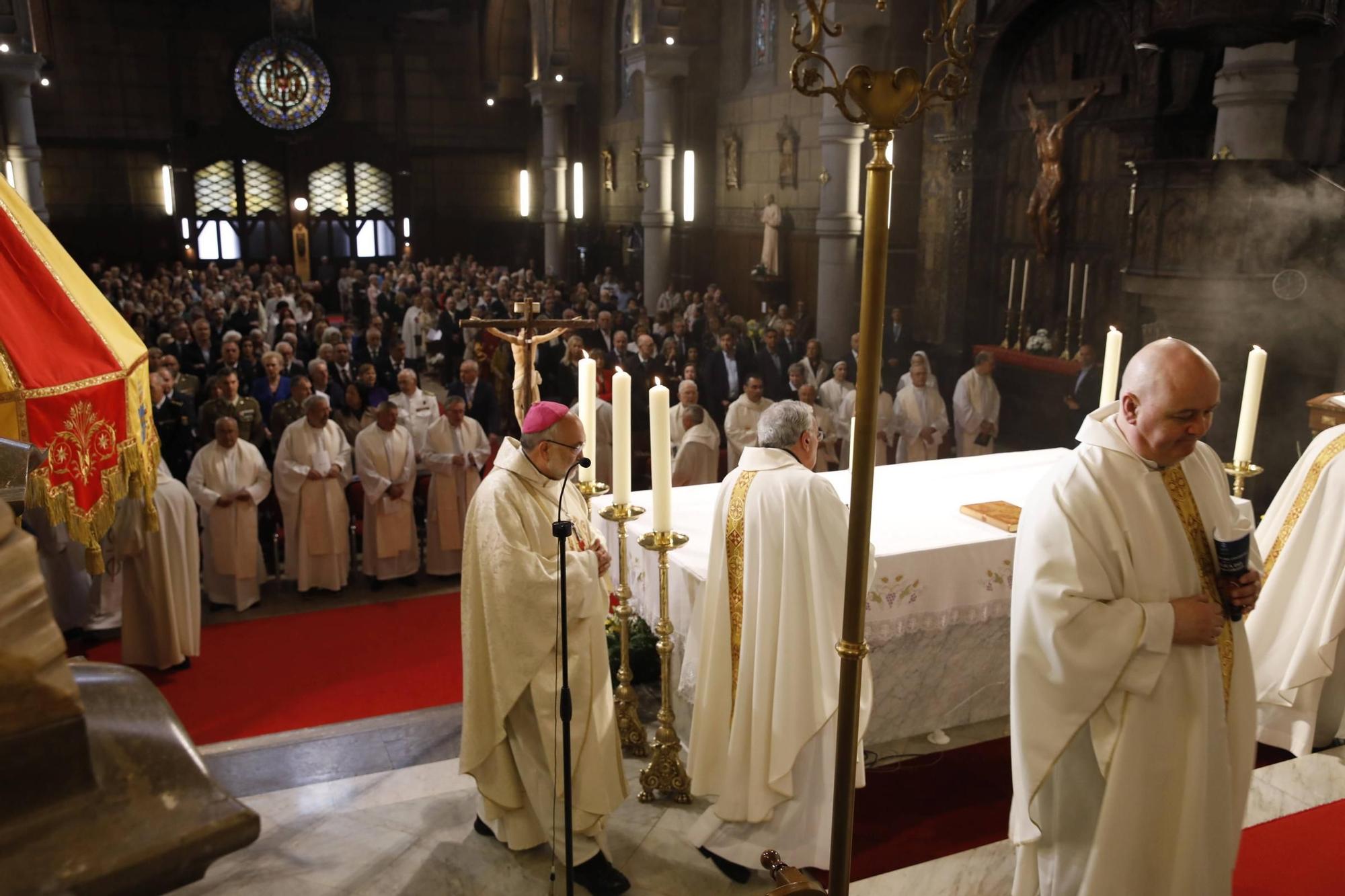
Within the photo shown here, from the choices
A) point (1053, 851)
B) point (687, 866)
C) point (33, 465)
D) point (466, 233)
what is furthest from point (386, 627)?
point (466, 233)

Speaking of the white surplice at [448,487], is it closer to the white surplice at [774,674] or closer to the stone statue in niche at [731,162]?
the white surplice at [774,674]

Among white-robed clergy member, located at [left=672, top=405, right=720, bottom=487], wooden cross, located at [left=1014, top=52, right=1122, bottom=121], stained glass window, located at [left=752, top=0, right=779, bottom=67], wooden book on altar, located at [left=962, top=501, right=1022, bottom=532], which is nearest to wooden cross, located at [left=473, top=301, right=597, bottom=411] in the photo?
wooden book on altar, located at [left=962, top=501, right=1022, bottom=532]

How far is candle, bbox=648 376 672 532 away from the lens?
389cm

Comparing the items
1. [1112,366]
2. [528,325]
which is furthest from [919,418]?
[528,325]

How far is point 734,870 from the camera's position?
3.98 meters

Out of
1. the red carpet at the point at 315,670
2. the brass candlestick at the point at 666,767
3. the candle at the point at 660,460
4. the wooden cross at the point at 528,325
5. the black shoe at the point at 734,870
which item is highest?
the wooden cross at the point at 528,325

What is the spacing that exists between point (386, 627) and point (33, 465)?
543 cm

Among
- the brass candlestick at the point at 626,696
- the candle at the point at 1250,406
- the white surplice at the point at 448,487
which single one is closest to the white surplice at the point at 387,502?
the white surplice at the point at 448,487

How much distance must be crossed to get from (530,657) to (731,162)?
51.9ft

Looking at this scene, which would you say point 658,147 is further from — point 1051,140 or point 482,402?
point 482,402

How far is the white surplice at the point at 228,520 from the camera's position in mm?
7168

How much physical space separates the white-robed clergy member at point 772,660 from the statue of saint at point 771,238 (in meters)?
12.9

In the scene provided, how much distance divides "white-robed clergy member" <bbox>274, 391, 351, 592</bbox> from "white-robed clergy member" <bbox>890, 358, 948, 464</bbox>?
4882mm

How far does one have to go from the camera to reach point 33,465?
67.0 inches
